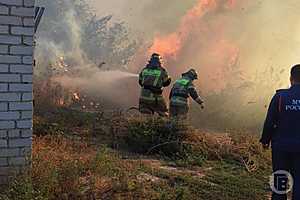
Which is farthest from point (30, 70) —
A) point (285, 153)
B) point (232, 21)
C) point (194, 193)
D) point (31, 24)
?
point (232, 21)

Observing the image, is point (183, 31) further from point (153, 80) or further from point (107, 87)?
point (153, 80)

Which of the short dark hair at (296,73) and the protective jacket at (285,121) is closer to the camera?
the protective jacket at (285,121)

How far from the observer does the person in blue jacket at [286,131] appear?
5609mm

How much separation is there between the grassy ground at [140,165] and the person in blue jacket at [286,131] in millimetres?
1281

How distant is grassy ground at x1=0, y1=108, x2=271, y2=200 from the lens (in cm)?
585

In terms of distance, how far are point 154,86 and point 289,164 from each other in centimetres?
553

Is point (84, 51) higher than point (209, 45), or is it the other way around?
point (209, 45)

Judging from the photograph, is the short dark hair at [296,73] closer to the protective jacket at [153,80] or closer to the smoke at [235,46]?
the protective jacket at [153,80]

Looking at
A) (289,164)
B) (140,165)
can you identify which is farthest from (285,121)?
(140,165)

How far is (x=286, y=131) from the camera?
564 centimetres

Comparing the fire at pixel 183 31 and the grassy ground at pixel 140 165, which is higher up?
the fire at pixel 183 31

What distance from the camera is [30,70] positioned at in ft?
20.3

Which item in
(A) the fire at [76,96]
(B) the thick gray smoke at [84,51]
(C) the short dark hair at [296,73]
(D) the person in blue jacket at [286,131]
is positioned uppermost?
(B) the thick gray smoke at [84,51]
